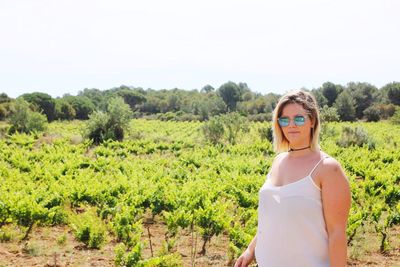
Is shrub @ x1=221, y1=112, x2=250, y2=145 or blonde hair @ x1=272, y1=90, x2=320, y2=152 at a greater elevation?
blonde hair @ x1=272, y1=90, x2=320, y2=152

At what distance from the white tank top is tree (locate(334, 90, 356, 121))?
6131 centimetres

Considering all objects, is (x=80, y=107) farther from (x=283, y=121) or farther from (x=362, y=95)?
(x=283, y=121)

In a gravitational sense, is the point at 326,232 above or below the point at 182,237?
above

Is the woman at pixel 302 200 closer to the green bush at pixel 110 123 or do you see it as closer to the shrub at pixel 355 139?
the shrub at pixel 355 139

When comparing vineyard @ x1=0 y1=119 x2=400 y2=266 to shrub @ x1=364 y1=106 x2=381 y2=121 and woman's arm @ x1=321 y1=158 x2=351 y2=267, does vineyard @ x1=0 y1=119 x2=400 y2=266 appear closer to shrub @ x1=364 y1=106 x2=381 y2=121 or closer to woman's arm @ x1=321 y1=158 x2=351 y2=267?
woman's arm @ x1=321 y1=158 x2=351 y2=267

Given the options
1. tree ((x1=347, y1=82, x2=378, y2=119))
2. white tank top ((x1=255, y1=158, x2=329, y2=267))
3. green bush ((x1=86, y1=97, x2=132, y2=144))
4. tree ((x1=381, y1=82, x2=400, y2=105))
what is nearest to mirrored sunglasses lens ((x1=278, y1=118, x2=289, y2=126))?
white tank top ((x1=255, y1=158, x2=329, y2=267))

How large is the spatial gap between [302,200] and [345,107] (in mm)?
62193

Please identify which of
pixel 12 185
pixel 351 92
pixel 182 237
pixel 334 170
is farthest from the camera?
pixel 351 92

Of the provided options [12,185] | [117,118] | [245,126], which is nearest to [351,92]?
[245,126]

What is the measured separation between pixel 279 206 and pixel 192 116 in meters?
68.3

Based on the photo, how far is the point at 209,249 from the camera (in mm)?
8547

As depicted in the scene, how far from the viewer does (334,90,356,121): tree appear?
60.8 meters

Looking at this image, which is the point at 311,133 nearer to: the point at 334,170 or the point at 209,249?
the point at 334,170

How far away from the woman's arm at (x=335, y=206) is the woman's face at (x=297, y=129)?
300mm
